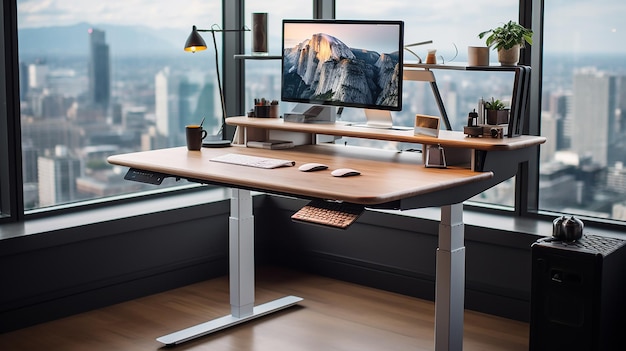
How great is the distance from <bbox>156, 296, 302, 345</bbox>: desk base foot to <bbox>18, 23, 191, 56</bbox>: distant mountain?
1.48 meters

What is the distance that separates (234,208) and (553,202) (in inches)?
59.5

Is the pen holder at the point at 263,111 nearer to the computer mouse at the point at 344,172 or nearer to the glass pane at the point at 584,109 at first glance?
the computer mouse at the point at 344,172

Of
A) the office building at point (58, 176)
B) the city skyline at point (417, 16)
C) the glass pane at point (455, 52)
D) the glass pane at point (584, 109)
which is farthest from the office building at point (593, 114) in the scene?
the office building at point (58, 176)

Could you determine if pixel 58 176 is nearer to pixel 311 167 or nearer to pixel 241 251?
pixel 241 251

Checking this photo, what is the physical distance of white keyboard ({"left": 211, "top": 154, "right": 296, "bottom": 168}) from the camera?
11.7 feet

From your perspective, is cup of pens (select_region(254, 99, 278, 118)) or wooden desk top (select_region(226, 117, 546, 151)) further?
cup of pens (select_region(254, 99, 278, 118))

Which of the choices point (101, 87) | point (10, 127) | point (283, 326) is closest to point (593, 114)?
point (283, 326)

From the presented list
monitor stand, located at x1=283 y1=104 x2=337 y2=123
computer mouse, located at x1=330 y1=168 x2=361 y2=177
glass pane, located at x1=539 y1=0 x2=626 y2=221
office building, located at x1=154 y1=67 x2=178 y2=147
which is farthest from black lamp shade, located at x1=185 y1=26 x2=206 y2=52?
glass pane, located at x1=539 y1=0 x2=626 y2=221

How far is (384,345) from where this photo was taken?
12.3 feet

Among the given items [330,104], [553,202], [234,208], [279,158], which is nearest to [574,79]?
[553,202]

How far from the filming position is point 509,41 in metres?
3.56

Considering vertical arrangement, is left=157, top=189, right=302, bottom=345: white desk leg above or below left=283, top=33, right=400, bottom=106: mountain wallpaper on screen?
below

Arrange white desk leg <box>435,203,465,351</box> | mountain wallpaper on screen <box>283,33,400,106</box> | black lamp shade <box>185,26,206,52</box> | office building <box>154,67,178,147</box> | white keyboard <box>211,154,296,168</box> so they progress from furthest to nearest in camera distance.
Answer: office building <box>154,67,178,147</box> < black lamp shade <box>185,26,206,52</box> < mountain wallpaper on screen <box>283,33,400,106</box> < white keyboard <box>211,154,296,168</box> < white desk leg <box>435,203,465,351</box>

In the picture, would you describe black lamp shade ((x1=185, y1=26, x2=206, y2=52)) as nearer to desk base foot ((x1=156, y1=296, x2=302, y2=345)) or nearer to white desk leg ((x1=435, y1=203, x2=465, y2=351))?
desk base foot ((x1=156, y1=296, x2=302, y2=345))
